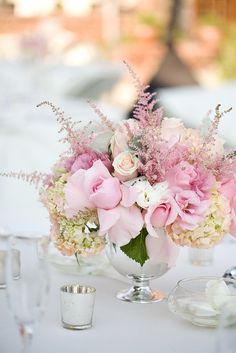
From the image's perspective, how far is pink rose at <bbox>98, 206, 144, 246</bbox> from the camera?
1202 millimetres

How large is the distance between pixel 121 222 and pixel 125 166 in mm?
81

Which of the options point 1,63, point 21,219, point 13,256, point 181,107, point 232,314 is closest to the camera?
point 232,314

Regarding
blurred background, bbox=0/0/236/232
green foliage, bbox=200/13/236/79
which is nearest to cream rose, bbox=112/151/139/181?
blurred background, bbox=0/0/236/232

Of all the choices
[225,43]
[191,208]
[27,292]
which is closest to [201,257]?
[191,208]

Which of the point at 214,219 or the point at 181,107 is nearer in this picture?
the point at 214,219

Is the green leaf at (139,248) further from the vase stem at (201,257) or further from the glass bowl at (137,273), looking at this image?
the vase stem at (201,257)

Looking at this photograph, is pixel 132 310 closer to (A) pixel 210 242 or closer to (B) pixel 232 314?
(A) pixel 210 242

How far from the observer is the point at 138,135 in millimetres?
1246

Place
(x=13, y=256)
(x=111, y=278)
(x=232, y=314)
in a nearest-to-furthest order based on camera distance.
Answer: (x=232, y=314)
(x=13, y=256)
(x=111, y=278)

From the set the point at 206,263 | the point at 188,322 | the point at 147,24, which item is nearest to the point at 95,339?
the point at 188,322

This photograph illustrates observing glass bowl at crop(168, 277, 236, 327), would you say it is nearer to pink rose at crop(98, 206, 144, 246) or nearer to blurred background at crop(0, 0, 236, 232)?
pink rose at crop(98, 206, 144, 246)

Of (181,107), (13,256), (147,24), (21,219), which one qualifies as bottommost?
(13,256)

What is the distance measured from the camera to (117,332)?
1.19 metres

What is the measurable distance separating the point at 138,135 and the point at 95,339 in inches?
11.9
